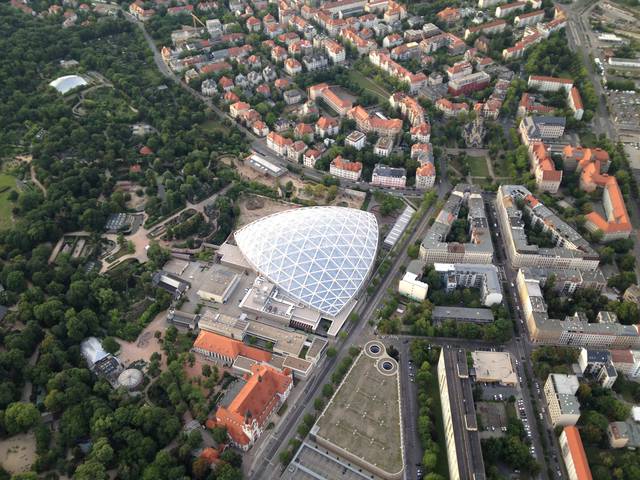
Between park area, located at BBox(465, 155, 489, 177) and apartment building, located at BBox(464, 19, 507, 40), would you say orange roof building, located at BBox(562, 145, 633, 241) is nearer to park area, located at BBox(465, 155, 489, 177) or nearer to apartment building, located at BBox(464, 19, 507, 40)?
park area, located at BBox(465, 155, 489, 177)

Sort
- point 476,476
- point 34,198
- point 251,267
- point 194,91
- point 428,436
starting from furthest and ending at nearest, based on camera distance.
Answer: point 194,91 < point 34,198 < point 251,267 < point 428,436 < point 476,476

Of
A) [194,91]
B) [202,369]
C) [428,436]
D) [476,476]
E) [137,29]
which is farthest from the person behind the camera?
[137,29]

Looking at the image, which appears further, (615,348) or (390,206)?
(390,206)

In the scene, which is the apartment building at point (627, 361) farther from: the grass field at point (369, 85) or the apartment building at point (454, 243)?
the grass field at point (369, 85)

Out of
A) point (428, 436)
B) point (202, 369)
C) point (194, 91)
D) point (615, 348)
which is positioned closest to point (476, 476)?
point (428, 436)

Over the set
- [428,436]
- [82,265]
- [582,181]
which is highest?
[582,181]

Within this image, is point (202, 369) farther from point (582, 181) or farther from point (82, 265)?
point (582, 181)
